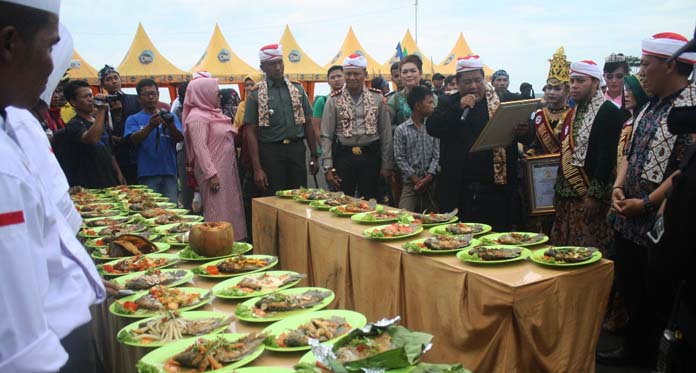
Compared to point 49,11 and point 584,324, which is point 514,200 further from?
point 49,11

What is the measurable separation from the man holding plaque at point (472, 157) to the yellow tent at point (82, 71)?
41.0ft

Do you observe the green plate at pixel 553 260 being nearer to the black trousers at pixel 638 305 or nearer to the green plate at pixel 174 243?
the black trousers at pixel 638 305

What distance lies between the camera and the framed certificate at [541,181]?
4.21 m

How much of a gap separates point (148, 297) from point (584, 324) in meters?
1.90

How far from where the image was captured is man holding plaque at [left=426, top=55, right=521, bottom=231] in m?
4.11

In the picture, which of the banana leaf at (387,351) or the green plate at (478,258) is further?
the green plate at (478,258)

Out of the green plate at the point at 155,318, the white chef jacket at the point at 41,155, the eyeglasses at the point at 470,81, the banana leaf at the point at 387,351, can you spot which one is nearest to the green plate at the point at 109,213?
the white chef jacket at the point at 41,155

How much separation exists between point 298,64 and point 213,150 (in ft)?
41.6

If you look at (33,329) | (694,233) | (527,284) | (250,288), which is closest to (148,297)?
(250,288)

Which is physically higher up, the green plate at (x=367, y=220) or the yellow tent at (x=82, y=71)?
the yellow tent at (x=82, y=71)

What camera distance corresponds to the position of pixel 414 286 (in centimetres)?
277

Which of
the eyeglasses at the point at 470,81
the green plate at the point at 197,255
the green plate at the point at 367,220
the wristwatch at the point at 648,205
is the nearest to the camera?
the green plate at the point at 197,255

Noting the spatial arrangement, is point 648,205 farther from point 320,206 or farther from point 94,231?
point 94,231

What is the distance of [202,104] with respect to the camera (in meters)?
5.03
